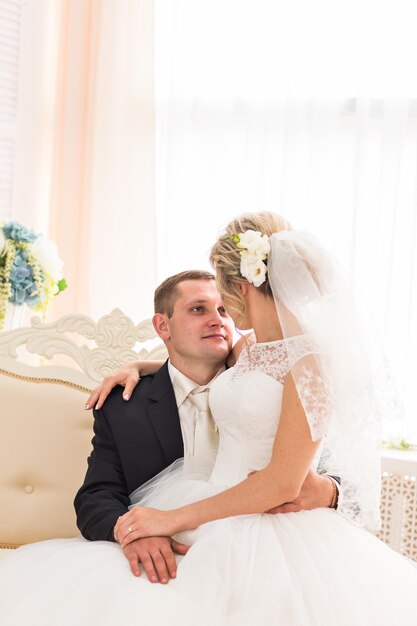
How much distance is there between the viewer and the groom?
217 cm

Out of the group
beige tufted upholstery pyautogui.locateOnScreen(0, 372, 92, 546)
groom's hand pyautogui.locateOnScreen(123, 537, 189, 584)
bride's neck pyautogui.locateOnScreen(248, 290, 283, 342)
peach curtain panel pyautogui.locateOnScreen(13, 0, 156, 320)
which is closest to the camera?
groom's hand pyautogui.locateOnScreen(123, 537, 189, 584)

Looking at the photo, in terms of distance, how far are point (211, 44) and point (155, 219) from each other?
795mm

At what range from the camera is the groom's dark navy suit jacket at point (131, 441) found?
2162 mm

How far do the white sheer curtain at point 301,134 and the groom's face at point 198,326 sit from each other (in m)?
0.99

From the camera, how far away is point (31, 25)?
11.6 ft

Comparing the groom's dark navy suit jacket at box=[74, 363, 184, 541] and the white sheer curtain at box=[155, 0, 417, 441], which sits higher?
the white sheer curtain at box=[155, 0, 417, 441]

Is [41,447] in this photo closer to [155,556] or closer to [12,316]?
[12,316]

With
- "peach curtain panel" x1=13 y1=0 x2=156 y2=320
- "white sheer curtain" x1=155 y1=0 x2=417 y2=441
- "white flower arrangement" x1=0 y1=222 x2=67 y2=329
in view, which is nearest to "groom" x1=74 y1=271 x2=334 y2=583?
"white flower arrangement" x1=0 y1=222 x2=67 y2=329

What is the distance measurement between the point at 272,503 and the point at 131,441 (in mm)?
580

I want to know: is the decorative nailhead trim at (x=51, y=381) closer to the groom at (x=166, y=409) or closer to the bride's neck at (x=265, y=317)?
the groom at (x=166, y=409)

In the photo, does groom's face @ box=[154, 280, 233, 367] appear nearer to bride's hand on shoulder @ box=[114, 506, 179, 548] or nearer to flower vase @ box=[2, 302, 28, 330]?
bride's hand on shoulder @ box=[114, 506, 179, 548]

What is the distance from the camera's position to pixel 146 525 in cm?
183

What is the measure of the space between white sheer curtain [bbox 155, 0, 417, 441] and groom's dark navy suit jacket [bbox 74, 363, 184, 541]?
1.19m

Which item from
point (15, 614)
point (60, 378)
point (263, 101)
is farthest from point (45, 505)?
Answer: point (263, 101)
